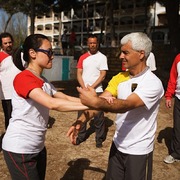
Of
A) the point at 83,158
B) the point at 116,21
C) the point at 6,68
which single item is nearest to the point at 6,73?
the point at 6,68

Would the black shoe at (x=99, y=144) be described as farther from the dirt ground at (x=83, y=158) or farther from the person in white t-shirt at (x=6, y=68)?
the person in white t-shirt at (x=6, y=68)

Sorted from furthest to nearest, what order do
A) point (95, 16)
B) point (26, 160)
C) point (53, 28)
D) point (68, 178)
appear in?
point (53, 28) < point (95, 16) < point (68, 178) < point (26, 160)

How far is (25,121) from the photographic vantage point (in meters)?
2.18

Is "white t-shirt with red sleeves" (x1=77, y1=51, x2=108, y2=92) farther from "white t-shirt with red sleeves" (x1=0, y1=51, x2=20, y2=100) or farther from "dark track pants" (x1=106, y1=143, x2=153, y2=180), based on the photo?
"dark track pants" (x1=106, y1=143, x2=153, y2=180)

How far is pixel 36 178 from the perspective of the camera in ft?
7.48

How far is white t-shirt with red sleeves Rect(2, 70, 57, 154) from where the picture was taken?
6.94 ft

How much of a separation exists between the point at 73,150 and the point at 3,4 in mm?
29040

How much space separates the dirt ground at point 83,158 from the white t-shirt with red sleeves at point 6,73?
112cm

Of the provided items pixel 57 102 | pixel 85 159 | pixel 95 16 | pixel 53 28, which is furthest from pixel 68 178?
pixel 53 28

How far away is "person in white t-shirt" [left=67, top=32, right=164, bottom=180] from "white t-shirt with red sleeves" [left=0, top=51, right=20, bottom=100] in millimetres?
2444

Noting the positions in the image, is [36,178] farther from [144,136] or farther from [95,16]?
[95,16]

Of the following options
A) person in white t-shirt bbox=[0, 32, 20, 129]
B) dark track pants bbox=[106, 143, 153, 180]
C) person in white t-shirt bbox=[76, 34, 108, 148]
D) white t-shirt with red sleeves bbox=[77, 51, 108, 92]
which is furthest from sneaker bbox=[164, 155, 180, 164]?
Answer: person in white t-shirt bbox=[0, 32, 20, 129]

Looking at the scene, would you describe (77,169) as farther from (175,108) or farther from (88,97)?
(88,97)

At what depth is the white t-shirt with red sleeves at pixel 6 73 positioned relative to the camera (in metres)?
4.50
